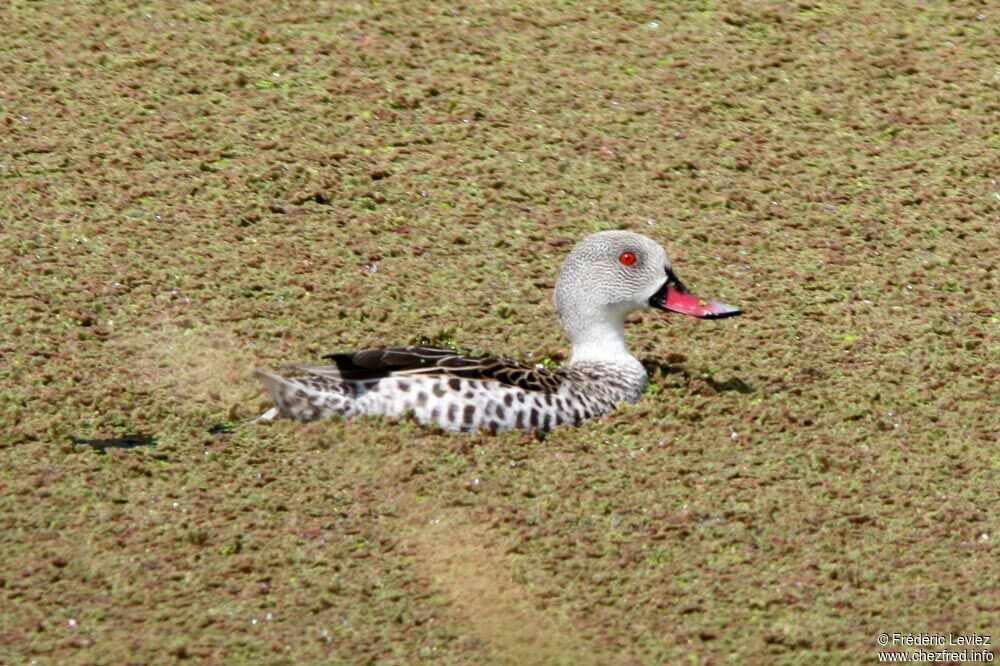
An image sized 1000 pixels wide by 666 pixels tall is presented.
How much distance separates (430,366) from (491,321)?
3.39 feet

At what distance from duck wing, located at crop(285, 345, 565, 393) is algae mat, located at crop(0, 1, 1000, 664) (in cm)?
24

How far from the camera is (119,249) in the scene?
8.71 m

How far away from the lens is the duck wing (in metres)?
7.17

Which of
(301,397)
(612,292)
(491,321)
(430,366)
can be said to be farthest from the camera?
(491,321)

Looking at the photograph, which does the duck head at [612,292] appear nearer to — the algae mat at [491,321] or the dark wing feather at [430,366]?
the algae mat at [491,321]

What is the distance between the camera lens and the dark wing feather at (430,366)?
7.17 m

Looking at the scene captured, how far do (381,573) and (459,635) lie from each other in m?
0.49

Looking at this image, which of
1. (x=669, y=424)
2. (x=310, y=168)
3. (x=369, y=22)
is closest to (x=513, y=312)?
(x=669, y=424)

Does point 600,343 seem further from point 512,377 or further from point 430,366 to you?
point 430,366

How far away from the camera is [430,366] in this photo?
7.21m

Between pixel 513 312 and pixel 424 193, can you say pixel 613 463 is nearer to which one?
pixel 513 312

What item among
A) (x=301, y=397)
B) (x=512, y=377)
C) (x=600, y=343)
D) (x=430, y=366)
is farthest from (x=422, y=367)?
(x=600, y=343)

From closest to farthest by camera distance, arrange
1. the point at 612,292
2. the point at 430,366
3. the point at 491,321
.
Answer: the point at 430,366 < the point at 612,292 < the point at 491,321

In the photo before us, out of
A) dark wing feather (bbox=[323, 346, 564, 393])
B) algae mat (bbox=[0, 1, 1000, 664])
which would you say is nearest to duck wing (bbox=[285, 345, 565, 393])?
dark wing feather (bbox=[323, 346, 564, 393])
